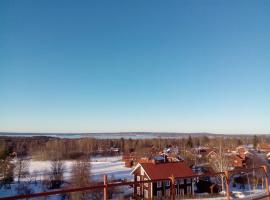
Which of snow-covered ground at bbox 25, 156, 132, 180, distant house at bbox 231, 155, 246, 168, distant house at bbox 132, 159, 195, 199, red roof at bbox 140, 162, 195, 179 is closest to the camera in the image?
distant house at bbox 132, 159, 195, 199

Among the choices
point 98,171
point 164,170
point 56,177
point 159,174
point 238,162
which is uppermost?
point 164,170

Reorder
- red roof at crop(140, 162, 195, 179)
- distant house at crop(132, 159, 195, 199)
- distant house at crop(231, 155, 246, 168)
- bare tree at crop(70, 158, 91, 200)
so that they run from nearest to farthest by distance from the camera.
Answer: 1. bare tree at crop(70, 158, 91, 200)
2. distant house at crop(132, 159, 195, 199)
3. red roof at crop(140, 162, 195, 179)
4. distant house at crop(231, 155, 246, 168)

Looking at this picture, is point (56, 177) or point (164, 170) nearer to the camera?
point (164, 170)

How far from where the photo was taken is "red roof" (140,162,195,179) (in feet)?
70.8

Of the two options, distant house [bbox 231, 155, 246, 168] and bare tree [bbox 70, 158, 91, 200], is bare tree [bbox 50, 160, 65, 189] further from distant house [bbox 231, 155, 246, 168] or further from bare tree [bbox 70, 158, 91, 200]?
distant house [bbox 231, 155, 246, 168]

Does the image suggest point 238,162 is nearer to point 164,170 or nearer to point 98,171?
point 164,170

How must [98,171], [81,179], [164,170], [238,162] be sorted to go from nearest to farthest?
[164,170] < [81,179] < [238,162] < [98,171]

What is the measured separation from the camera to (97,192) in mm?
19203

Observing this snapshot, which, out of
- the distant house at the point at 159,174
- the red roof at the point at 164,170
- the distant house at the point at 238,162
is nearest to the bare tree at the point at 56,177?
the distant house at the point at 159,174

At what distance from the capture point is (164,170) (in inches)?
881

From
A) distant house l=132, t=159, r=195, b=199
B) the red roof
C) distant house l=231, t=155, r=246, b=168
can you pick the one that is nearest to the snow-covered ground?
distant house l=132, t=159, r=195, b=199

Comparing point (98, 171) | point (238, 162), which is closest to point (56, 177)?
point (98, 171)

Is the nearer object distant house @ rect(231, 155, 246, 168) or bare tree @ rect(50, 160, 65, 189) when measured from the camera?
bare tree @ rect(50, 160, 65, 189)

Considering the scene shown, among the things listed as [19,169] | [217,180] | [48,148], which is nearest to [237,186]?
[217,180]
